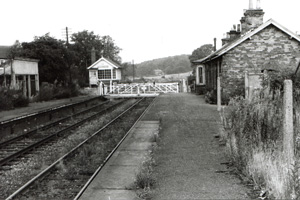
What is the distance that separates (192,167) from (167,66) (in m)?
137

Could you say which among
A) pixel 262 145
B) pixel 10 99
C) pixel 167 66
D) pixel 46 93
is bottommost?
pixel 262 145

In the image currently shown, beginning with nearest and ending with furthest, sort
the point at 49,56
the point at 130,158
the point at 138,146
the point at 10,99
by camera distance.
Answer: the point at 130,158
the point at 138,146
the point at 10,99
the point at 49,56

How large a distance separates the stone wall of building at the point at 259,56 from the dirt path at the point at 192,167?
8.46 metres

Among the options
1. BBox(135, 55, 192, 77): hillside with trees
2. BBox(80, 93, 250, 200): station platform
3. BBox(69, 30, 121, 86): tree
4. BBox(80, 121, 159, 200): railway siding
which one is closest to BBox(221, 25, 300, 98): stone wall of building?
BBox(80, 93, 250, 200): station platform

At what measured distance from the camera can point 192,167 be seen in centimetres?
764

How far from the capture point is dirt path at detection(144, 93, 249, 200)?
19.8 ft

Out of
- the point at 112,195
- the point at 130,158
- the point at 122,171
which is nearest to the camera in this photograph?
the point at 112,195

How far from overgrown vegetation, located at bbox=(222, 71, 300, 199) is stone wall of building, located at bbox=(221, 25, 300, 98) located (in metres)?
12.2

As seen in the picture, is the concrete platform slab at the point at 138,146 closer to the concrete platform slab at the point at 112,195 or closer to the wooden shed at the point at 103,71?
the concrete platform slab at the point at 112,195

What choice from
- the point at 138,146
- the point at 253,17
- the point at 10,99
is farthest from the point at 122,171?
the point at 253,17

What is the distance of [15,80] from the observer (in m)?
27.6

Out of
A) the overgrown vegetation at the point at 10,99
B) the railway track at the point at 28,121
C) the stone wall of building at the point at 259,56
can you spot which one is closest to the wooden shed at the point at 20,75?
the overgrown vegetation at the point at 10,99

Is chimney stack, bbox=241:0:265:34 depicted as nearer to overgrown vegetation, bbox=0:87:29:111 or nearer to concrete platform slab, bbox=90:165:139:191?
overgrown vegetation, bbox=0:87:29:111

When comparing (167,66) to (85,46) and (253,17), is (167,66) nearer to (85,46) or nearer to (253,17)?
(85,46)
